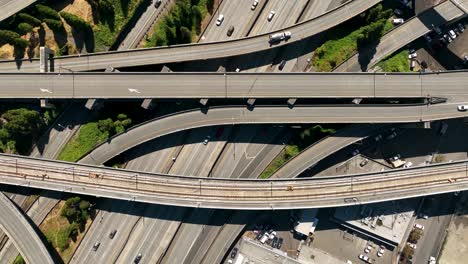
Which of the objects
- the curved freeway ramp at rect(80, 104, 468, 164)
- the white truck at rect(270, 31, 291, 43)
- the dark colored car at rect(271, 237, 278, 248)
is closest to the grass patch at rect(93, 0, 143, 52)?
the curved freeway ramp at rect(80, 104, 468, 164)

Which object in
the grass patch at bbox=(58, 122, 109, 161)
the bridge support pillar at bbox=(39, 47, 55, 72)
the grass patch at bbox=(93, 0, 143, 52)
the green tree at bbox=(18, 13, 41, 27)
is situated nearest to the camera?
the bridge support pillar at bbox=(39, 47, 55, 72)

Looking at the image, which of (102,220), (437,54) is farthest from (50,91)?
(437,54)

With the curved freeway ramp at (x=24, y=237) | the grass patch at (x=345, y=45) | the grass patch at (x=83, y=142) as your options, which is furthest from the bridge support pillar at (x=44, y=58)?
the grass patch at (x=345, y=45)

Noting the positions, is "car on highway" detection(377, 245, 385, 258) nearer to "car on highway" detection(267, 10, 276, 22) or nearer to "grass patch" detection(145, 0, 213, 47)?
"car on highway" detection(267, 10, 276, 22)

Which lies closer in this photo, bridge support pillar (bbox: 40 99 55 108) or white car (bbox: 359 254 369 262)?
bridge support pillar (bbox: 40 99 55 108)

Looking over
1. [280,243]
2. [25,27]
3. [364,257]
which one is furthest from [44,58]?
[364,257]

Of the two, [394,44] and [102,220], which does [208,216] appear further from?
[394,44]

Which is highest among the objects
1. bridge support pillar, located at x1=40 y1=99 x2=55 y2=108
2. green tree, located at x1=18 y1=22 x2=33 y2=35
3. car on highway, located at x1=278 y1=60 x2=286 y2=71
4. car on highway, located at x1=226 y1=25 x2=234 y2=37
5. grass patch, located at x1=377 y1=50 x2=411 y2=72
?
grass patch, located at x1=377 y1=50 x2=411 y2=72

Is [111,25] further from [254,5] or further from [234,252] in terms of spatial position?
[234,252]
